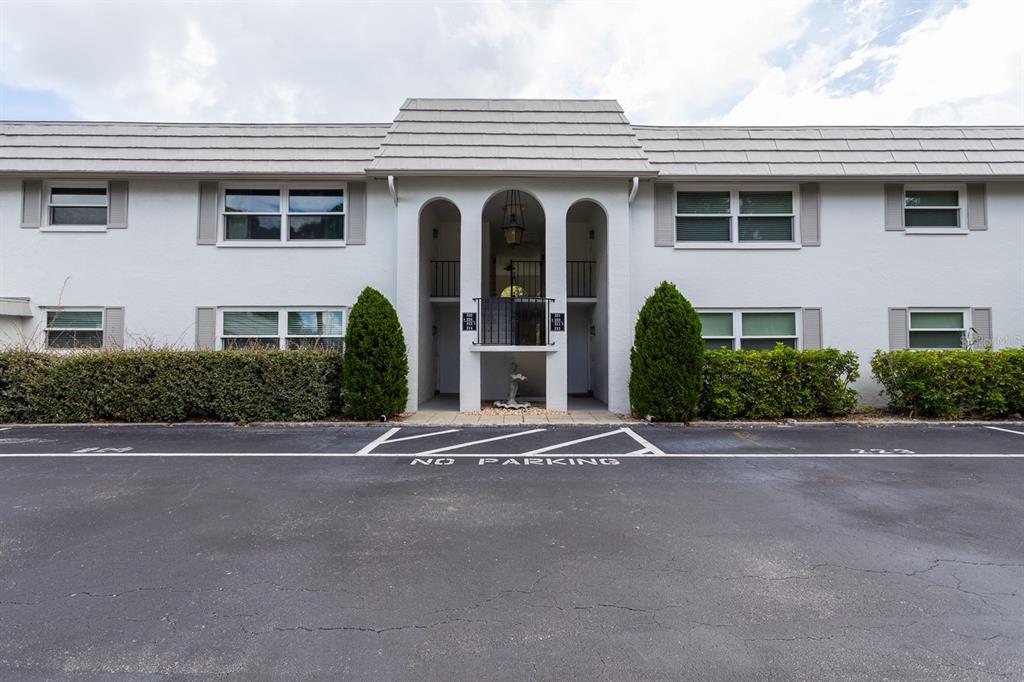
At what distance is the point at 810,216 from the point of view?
10984mm

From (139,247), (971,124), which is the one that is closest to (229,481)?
(139,247)

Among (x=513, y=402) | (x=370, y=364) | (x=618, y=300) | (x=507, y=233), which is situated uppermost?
(x=507, y=233)

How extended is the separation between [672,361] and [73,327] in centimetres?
1286

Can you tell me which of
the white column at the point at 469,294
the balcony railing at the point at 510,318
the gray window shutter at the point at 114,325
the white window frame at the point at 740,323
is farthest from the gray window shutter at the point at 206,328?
the white window frame at the point at 740,323

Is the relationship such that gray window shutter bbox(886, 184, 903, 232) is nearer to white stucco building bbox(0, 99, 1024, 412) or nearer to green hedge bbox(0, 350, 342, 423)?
white stucco building bbox(0, 99, 1024, 412)

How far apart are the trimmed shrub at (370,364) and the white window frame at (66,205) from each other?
22.3 ft

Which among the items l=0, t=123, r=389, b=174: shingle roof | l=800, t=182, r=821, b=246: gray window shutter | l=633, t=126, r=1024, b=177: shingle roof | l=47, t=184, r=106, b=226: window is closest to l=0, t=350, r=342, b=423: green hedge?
l=47, t=184, r=106, b=226: window

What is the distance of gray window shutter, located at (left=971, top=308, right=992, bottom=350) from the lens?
10812 millimetres

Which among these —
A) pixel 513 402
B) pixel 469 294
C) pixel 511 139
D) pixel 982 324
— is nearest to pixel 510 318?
pixel 469 294

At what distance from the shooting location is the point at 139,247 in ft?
35.6

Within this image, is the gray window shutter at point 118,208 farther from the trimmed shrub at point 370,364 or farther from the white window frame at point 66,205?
the trimmed shrub at point 370,364

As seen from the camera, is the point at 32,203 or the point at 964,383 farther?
the point at 32,203

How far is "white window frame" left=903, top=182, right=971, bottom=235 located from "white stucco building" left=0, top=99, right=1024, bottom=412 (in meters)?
0.05

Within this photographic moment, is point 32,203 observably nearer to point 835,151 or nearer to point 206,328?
point 206,328
